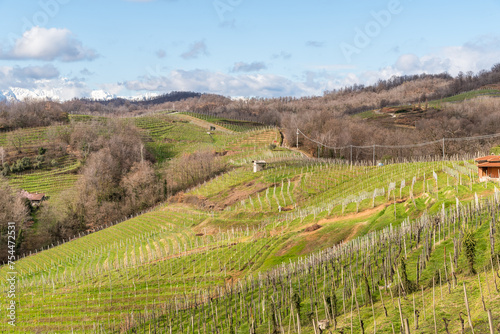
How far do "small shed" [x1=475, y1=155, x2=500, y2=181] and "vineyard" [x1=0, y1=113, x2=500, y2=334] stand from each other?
109cm

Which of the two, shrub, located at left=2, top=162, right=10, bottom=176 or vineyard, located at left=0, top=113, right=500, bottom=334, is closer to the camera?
vineyard, located at left=0, top=113, right=500, bottom=334

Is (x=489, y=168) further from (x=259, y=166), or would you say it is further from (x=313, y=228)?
(x=259, y=166)

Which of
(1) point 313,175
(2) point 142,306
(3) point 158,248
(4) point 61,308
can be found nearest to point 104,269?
(3) point 158,248

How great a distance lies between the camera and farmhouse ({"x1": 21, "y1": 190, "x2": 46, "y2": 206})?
82.5 meters

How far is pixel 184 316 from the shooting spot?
23922 millimetres

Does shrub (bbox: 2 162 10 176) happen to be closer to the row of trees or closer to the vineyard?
the row of trees

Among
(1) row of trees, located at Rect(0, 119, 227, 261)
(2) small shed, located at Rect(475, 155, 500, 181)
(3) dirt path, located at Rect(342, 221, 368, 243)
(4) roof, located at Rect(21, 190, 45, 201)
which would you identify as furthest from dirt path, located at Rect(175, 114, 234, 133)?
(3) dirt path, located at Rect(342, 221, 368, 243)

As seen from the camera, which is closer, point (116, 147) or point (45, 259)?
point (45, 259)

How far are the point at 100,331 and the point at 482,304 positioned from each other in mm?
22272

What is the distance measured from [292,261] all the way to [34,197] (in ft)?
231

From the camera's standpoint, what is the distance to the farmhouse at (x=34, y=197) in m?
82.5

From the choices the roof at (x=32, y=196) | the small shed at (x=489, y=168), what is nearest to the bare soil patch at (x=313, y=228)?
the small shed at (x=489, y=168)

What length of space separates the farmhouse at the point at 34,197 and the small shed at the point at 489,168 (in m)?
74.7

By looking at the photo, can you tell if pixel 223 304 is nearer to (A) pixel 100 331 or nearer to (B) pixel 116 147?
(A) pixel 100 331
